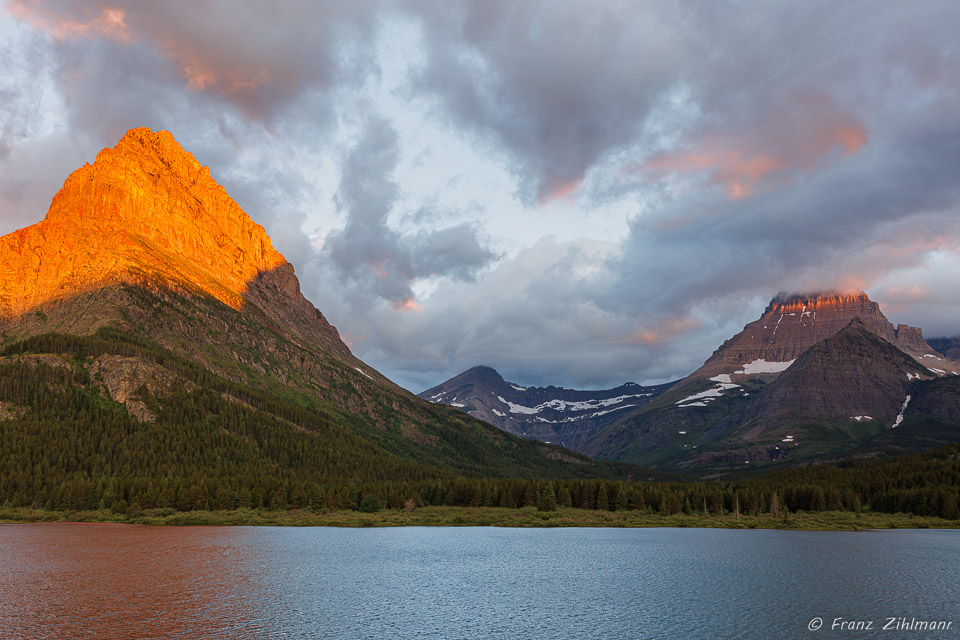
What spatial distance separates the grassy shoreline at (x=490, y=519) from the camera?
160m

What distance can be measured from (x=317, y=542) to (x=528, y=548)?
38.9 m

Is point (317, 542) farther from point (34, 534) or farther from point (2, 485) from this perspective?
point (2, 485)

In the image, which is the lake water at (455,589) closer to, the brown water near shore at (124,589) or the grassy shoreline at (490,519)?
the brown water near shore at (124,589)

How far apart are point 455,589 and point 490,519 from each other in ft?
377

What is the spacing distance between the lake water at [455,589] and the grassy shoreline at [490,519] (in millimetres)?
48313

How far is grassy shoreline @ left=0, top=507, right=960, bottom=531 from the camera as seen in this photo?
160500 mm

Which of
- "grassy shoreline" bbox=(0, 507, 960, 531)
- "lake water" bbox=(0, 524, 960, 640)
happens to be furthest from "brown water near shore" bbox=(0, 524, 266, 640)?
"grassy shoreline" bbox=(0, 507, 960, 531)

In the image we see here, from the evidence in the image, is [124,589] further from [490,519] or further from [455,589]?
[490,519]

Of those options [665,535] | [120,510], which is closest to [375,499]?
[120,510]

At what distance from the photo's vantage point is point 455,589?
215 ft

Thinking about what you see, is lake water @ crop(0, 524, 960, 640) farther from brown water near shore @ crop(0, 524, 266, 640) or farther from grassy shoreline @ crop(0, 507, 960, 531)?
grassy shoreline @ crop(0, 507, 960, 531)

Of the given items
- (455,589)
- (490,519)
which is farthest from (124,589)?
(490,519)

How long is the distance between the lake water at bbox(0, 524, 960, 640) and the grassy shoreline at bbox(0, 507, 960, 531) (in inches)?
1902

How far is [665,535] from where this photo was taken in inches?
5664
